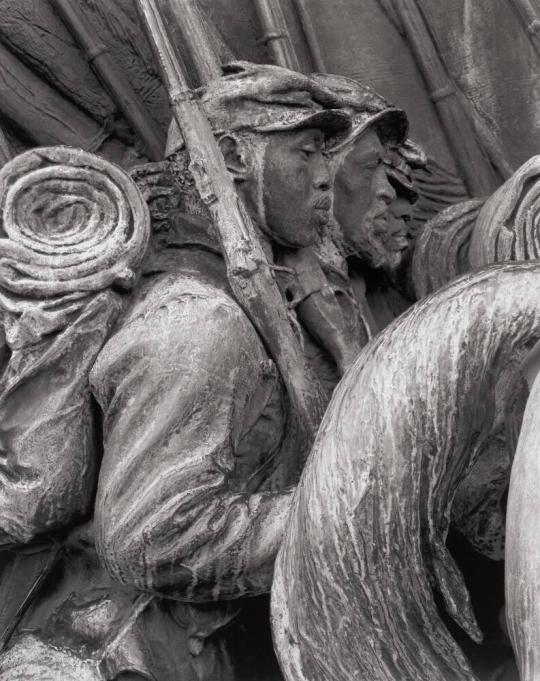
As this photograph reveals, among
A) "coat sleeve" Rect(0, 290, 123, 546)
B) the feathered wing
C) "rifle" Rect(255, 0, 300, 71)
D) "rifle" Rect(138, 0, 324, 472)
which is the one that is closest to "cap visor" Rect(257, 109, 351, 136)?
"rifle" Rect(138, 0, 324, 472)

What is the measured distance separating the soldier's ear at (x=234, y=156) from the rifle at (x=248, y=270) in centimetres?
6

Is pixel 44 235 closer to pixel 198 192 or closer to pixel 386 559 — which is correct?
pixel 198 192

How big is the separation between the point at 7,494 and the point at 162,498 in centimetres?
35

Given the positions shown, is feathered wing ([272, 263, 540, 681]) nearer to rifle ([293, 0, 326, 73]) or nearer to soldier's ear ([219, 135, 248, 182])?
soldier's ear ([219, 135, 248, 182])

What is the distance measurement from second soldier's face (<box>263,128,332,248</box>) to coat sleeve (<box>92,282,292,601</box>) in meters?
0.34

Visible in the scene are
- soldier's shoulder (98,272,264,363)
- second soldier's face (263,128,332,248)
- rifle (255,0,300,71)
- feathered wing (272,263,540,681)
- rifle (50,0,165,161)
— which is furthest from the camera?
rifle (255,0,300,71)

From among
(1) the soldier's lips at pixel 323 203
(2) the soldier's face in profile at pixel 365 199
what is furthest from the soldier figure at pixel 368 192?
(1) the soldier's lips at pixel 323 203

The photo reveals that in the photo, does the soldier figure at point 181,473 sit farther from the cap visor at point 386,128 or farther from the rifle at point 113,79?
the rifle at point 113,79

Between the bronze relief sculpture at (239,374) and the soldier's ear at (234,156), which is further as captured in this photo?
the soldier's ear at (234,156)

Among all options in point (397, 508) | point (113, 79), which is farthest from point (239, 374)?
point (113, 79)

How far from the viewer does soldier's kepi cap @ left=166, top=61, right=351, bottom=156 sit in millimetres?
3145

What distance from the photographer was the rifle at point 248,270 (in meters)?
2.92

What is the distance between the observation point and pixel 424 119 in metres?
3.70

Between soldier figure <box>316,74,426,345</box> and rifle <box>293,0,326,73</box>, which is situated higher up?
rifle <box>293,0,326,73</box>
